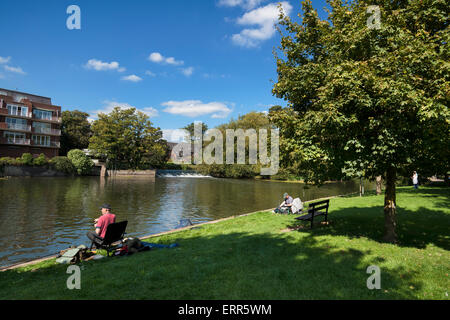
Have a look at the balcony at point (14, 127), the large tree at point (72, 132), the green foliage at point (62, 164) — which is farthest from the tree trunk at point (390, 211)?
the large tree at point (72, 132)

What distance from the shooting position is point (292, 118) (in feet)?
27.3

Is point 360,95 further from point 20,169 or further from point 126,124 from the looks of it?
point 126,124

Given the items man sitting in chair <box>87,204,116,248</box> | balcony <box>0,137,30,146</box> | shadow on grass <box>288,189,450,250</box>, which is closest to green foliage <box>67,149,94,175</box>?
balcony <box>0,137,30,146</box>

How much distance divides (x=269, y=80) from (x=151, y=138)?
5661 centimetres

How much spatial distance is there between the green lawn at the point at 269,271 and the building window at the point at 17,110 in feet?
196

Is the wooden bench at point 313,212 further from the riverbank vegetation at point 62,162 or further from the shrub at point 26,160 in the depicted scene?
the shrub at point 26,160

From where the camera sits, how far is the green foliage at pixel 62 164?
48.6m

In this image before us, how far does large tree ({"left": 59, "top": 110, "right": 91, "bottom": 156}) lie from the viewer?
215 ft

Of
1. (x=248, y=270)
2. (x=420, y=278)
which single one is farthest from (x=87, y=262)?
(x=420, y=278)

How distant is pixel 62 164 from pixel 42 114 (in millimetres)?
16561

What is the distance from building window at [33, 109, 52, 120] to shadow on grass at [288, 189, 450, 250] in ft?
208

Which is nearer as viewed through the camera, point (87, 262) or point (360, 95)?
point (360, 95)

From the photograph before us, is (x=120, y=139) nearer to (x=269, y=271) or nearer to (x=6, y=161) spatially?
(x=6, y=161)

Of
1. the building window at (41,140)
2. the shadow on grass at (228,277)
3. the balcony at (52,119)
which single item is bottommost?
the shadow on grass at (228,277)
